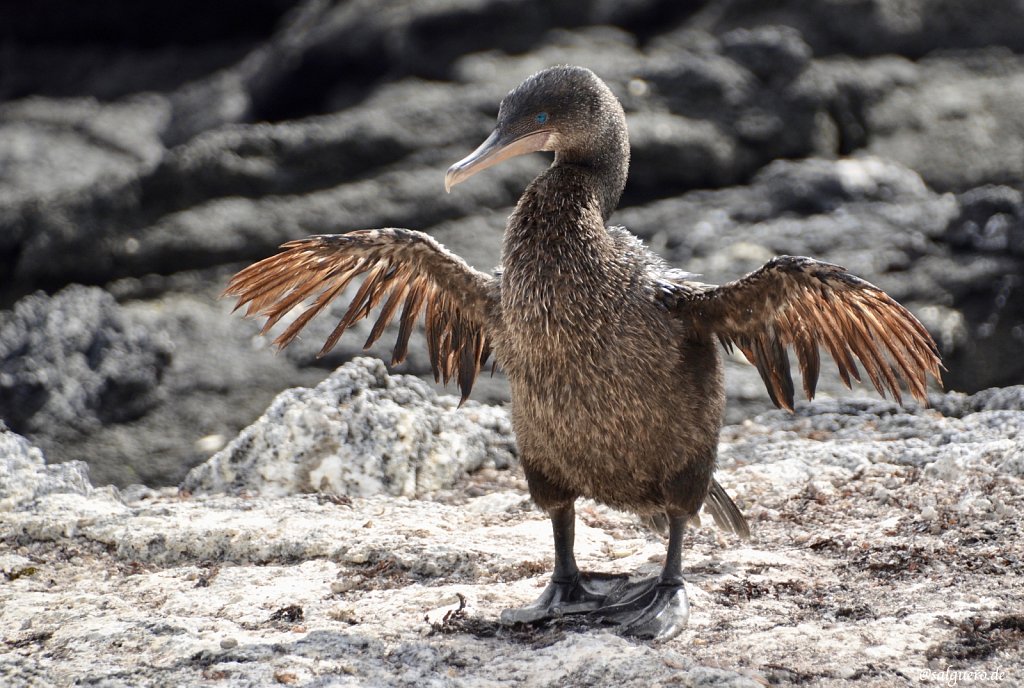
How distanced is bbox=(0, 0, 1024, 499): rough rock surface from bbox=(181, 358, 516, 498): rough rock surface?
123 centimetres

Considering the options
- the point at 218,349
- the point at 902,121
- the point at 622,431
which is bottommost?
the point at 622,431

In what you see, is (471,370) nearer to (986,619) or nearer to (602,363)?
(602,363)

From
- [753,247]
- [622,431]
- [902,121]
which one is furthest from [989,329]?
[622,431]

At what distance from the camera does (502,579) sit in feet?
14.6

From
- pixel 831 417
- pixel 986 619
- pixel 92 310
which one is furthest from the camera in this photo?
pixel 92 310

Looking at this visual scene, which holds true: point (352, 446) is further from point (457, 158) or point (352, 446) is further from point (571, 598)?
point (457, 158)

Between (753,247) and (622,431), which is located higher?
(753,247)

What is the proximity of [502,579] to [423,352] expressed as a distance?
3261 mm

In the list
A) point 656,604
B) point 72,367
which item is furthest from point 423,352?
point 656,604

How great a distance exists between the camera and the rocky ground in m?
3.75

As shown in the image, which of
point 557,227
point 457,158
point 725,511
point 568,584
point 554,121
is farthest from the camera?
point 457,158

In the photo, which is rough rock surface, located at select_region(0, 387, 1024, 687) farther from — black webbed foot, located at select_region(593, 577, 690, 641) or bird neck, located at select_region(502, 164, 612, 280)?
bird neck, located at select_region(502, 164, 612, 280)

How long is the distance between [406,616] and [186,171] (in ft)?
19.2

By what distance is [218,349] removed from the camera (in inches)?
303
